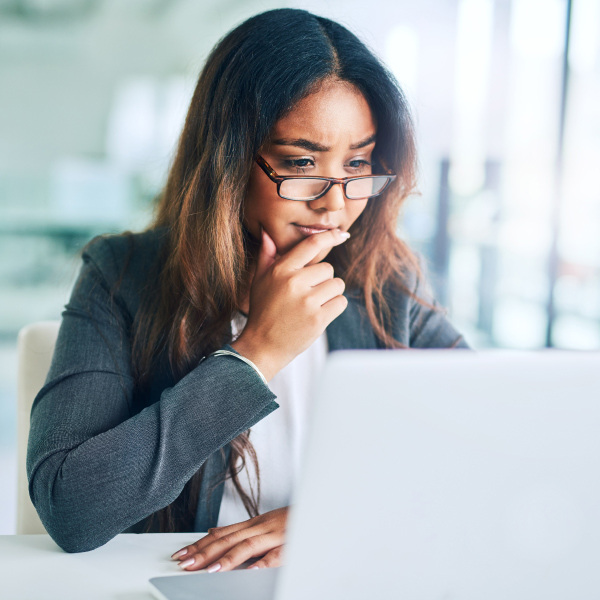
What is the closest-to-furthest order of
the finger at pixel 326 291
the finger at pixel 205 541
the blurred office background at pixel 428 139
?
the finger at pixel 205 541 < the finger at pixel 326 291 < the blurred office background at pixel 428 139

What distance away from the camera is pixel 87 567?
86cm

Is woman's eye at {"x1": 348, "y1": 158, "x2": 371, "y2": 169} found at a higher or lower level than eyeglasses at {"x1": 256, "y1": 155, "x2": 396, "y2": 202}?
higher

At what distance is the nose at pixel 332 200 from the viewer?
1.21m

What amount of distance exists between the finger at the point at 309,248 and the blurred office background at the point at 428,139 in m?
1.62

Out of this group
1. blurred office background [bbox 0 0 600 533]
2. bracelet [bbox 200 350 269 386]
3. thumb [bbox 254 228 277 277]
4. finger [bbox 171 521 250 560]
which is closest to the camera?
finger [bbox 171 521 250 560]

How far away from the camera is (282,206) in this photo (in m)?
1.24

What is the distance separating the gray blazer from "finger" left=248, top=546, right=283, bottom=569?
165 millimetres

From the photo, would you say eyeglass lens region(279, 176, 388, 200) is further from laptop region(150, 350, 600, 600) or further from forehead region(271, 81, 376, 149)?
laptop region(150, 350, 600, 600)

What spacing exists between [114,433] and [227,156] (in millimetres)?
509

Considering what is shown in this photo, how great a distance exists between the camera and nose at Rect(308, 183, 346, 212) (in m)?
1.21

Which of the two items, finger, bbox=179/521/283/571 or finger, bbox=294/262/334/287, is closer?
finger, bbox=179/521/283/571

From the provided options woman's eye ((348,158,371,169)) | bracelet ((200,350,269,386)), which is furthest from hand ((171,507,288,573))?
woman's eye ((348,158,371,169))

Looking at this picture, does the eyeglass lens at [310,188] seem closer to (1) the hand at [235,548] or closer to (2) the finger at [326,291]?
(2) the finger at [326,291]

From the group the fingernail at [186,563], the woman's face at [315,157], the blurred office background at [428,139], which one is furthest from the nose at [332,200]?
the blurred office background at [428,139]
